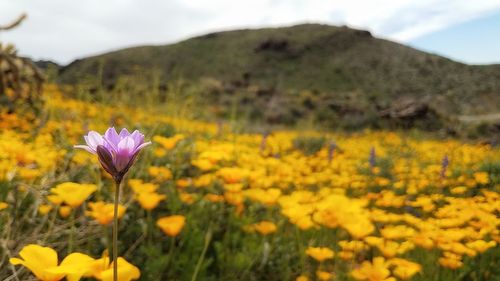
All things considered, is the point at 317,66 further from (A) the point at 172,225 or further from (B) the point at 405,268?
(A) the point at 172,225

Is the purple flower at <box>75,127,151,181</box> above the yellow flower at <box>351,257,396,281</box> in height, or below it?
above

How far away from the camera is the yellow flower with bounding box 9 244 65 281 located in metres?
0.87

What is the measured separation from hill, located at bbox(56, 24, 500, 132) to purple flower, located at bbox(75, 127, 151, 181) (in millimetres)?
27814

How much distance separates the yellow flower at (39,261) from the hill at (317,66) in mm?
27832

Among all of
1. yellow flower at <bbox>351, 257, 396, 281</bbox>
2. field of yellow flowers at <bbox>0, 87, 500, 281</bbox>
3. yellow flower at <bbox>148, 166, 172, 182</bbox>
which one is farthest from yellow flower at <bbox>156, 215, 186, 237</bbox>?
yellow flower at <bbox>148, 166, 172, 182</bbox>

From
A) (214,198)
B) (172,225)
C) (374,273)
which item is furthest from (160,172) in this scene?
(374,273)

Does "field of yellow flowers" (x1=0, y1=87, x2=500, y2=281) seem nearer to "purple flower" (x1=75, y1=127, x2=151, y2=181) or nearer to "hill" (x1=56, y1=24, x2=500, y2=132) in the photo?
"purple flower" (x1=75, y1=127, x2=151, y2=181)

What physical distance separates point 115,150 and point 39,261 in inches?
11.2

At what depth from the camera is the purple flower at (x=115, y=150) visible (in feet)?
2.56

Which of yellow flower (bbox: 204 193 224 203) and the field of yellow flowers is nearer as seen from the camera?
the field of yellow flowers

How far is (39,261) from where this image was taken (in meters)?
0.88

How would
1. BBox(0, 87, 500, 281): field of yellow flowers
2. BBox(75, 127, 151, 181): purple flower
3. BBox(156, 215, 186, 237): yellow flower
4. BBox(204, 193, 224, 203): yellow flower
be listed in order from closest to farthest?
BBox(75, 127, 151, 181): purple flower, BBox(156, 215, 186, 237): yellow flower, BBox(0, 87, 500, 281): field of yellow flowers, BBox(204, 193, 224, 203): yellow flower

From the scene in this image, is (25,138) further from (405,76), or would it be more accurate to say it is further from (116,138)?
(405,76)

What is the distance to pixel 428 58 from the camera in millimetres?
40875
